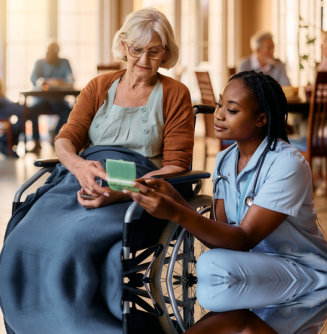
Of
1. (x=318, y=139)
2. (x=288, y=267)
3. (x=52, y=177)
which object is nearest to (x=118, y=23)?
(x=318, y=139)

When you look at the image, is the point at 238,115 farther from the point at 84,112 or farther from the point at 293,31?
the point at 293,31

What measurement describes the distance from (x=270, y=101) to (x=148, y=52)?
0.67 metres

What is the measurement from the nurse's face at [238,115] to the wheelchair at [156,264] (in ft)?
0.99

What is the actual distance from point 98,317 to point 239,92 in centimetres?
74

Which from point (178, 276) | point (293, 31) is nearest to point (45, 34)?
point (293, 31)

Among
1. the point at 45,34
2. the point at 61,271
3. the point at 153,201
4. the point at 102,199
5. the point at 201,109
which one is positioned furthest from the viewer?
the point at 45,34

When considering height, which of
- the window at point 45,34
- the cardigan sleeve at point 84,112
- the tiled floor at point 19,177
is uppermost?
the window at point 45,34

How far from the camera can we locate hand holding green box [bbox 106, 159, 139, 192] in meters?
1.64

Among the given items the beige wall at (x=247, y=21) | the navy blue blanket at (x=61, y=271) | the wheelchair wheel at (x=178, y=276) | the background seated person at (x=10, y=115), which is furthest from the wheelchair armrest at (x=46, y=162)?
the beige wall at (x=247, y=21)

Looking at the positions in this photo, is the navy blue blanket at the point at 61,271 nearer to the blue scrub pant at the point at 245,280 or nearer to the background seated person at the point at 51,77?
the blue scrub pant at the point at 245,280

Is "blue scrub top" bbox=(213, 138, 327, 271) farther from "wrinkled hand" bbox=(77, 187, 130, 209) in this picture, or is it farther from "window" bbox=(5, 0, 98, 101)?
"window" bbox=(5, 0, 98, 101)

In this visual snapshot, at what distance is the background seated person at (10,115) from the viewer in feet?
25.9

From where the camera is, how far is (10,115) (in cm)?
790

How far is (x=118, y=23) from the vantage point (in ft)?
31.9
